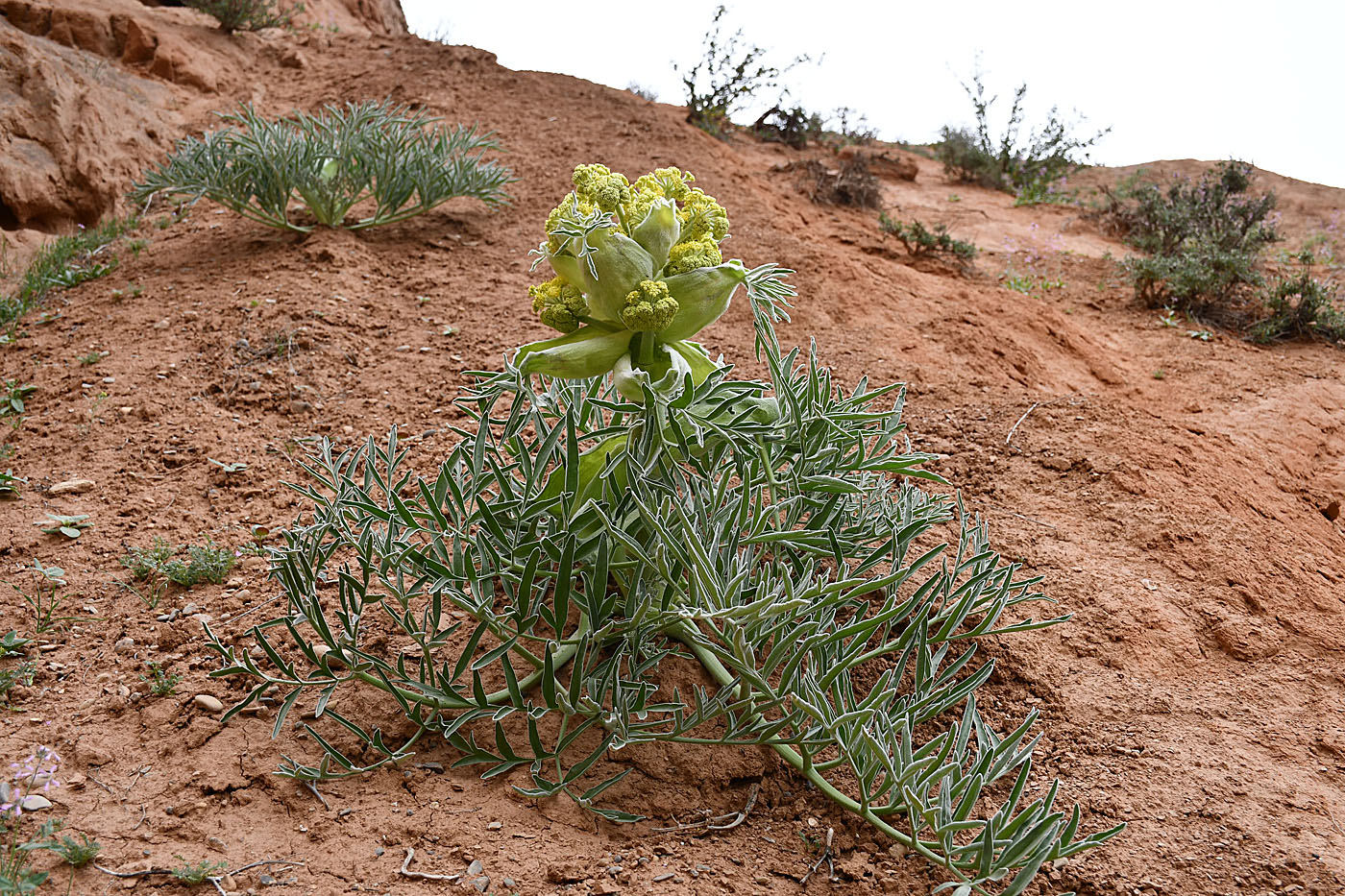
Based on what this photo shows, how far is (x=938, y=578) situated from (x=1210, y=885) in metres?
0.67

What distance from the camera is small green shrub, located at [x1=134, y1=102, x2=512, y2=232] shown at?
3926 millimetres

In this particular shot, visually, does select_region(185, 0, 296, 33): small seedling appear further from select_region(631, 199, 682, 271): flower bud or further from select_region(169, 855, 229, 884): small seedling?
select_region(169, 855, 229, 884): small seedling

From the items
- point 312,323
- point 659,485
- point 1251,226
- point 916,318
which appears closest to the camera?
point 659,485

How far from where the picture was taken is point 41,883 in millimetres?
1375

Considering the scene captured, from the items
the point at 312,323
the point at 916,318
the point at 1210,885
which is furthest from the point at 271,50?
the point at 1210,885

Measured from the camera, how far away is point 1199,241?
5.44m

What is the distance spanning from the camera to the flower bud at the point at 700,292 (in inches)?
63.1

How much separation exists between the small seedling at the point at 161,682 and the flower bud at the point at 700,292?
1.25 m

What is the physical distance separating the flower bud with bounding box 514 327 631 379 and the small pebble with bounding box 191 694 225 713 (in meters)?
0.95

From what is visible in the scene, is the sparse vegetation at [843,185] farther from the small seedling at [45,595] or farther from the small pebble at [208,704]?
the small pebble at [208,704]

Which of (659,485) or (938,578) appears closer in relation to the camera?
(659,485)

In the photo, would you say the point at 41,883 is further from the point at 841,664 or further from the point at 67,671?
the point at 841,664

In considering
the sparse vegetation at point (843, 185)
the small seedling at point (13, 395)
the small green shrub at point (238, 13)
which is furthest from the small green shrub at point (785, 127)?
the small seedling at point (13, 395)

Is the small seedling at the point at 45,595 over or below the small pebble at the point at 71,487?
below
